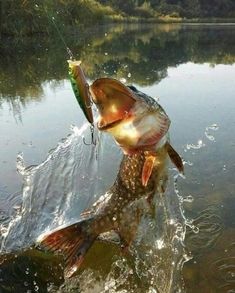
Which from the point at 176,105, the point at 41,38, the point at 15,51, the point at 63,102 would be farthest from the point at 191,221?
the point at 41,38

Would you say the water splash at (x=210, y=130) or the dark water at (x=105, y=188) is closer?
the dark water at (x=105, y=188)

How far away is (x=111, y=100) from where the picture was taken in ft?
6.53

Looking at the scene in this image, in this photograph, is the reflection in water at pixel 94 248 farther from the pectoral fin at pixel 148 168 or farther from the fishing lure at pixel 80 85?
the fishing lure at pixel 80 85

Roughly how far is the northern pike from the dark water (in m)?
0.63

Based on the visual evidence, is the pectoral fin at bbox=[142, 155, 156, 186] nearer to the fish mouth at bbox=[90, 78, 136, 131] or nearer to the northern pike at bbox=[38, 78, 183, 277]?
the northern pike at bbox=[38, 78, 183, 277]

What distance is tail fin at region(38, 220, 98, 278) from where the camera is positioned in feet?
9.63

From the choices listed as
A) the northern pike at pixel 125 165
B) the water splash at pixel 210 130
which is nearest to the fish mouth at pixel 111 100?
the northern pike at pixel 125 165

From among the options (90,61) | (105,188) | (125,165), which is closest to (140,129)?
(125,165)

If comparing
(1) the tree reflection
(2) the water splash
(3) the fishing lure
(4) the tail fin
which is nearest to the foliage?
(1) the tree reflection

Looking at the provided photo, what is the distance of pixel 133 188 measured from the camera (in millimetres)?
2965

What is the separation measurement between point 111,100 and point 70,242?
131 cm

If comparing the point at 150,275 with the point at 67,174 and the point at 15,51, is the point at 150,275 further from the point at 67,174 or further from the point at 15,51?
the point at 15,51

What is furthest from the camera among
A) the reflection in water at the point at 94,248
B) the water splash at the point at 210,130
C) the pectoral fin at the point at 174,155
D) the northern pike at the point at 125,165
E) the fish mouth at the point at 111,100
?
the water splash at the point at 210,130

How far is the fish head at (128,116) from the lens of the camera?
196 cm
